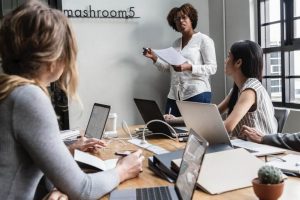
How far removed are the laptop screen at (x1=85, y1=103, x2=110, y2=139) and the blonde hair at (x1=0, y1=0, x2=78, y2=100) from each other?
962 mm

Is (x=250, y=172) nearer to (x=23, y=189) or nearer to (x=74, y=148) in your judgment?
(x=23, y=189)

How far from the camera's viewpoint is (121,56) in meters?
3.88

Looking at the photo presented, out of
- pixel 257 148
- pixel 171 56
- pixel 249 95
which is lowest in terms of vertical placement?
pixel 257 148

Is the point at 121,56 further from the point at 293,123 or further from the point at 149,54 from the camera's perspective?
the point at 293,123

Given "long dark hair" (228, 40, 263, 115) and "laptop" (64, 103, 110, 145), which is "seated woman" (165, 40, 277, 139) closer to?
"long dark hair" (228, 40, 263, 115)

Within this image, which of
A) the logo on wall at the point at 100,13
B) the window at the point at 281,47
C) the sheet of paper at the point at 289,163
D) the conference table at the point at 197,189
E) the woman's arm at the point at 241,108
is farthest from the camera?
the logo on wall at the point at 100,13

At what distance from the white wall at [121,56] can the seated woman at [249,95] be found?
177cm

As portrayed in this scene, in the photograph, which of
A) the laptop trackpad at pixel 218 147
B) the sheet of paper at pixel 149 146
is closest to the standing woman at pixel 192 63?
the sheet of paper at pixel 149 146

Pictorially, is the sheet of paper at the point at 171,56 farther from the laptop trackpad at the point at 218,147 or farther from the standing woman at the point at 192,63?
the laptop trackpad at the point at 218,147

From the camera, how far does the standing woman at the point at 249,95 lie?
2.03 metres

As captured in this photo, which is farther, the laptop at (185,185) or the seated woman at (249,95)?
the seated woman at (249,95)

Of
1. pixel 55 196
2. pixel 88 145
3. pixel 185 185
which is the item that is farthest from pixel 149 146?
pixel 185 185

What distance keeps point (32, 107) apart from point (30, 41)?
197 mm

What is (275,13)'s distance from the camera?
133 inches
